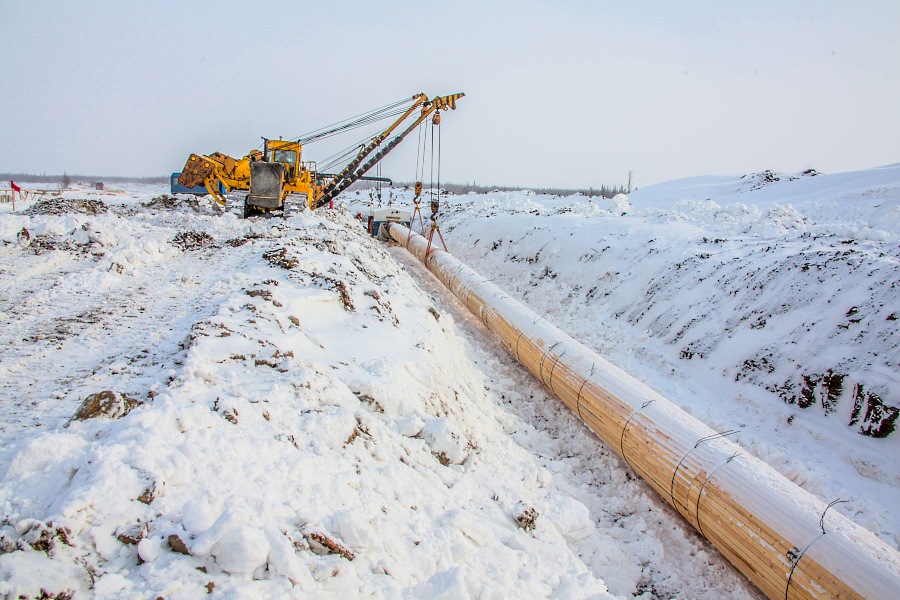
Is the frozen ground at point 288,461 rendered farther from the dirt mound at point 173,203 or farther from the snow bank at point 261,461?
the dirt mound at point 173,203

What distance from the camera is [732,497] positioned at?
3617mm

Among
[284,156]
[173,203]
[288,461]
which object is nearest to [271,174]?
[284,156]

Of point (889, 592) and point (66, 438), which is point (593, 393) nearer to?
point (889, 592)

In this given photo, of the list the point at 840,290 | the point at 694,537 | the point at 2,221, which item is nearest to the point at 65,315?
the point at 694,537

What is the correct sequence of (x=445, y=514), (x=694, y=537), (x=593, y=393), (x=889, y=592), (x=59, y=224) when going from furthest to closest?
(x=59, y=224) → (x=593, y=393) → (x=694, y=537) → (x=445, y=514) → (x=889, y=592)

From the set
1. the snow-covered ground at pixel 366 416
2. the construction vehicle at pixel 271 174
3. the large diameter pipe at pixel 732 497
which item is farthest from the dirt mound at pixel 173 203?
the large diameter pipe at pixel 732 497

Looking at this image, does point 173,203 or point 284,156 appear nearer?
point 284,156

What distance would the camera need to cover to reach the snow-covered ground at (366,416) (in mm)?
2268

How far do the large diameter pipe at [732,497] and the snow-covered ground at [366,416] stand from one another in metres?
0.39

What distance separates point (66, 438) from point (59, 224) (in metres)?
10.1

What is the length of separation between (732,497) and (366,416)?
2.76m

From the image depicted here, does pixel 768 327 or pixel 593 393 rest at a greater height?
pixel 768 327

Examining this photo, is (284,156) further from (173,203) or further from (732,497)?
(732,497)

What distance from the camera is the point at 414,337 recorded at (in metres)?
5.88
